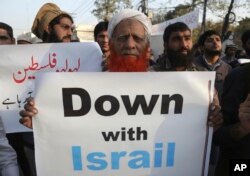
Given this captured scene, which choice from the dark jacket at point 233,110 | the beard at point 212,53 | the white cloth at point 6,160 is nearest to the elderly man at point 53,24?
the white cloth at point 6,160

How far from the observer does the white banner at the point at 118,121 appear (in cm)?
203

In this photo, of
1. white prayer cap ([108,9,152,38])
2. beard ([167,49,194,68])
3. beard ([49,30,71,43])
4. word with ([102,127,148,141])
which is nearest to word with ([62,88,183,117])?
word with ([102,127,148,141])

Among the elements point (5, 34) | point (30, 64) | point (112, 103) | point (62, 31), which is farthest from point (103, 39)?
point (112, 103)

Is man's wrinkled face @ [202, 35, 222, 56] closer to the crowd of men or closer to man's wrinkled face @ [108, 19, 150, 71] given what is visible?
the crowd of men

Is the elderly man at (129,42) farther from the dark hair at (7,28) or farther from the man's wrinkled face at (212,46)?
the man's wrinkled face at (212,46)

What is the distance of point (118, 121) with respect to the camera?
2.06 m

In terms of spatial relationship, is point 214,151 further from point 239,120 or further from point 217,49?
point 217,49

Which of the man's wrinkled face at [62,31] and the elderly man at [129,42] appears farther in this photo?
the man's wrinkled face at [62,31]

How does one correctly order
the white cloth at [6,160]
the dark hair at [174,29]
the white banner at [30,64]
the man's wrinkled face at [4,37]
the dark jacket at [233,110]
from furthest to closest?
the dark hair at [174,29] < the man's wrinkled face at [4,37] < the white banner at [30,64] < the white cloth at [6,160] < the dark jacket at [233,110]

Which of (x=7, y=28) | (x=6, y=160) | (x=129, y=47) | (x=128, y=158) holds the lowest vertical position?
(x=6, y=160)

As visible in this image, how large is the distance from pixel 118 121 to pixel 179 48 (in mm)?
1776

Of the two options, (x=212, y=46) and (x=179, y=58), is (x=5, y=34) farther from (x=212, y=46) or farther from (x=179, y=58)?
(x=212, y=46)

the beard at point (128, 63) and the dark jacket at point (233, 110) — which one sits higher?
the beard at point (128, 63)

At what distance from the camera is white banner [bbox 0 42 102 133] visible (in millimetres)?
3057
